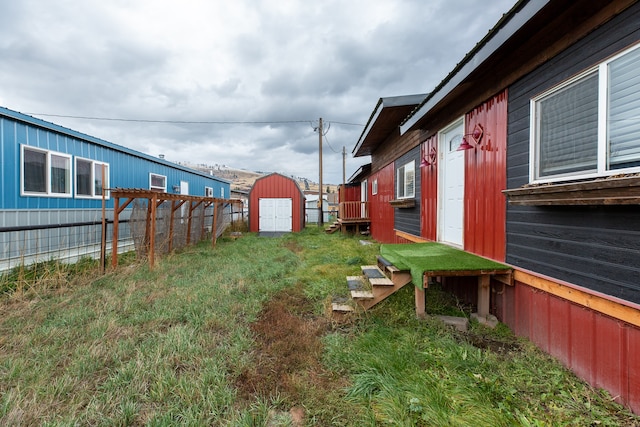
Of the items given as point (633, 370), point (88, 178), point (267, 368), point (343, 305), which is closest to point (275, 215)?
point (88, 178)

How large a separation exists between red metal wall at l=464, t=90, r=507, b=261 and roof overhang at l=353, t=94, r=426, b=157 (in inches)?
77.0

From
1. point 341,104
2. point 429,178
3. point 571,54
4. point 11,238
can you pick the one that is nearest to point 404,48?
point 429,178

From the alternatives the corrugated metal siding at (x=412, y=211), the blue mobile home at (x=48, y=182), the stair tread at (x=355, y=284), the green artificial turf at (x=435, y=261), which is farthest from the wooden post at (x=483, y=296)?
the blue mobile home at (x=48, y=182)

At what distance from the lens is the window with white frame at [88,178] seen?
6516 millimetres

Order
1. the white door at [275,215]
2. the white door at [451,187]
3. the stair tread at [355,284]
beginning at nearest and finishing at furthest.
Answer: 1. the stair tread at [355,284]
2. the white door at [451,187]
3. the white door at [275,215]

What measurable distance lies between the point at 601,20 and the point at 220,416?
3867 millimetres

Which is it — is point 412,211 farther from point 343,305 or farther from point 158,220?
point 158,220

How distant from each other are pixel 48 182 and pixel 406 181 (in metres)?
8.36

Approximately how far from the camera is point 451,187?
167 inches

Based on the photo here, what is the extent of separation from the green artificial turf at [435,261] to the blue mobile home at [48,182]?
6.06 m

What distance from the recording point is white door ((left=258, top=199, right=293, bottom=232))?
47.6ft

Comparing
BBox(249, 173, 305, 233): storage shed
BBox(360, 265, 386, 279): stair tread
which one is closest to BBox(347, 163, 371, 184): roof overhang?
BBox(249, 173, 305, 233): storage shed

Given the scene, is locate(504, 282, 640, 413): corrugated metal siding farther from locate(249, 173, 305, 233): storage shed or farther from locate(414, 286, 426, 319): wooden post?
locate(249, 173, 305, 233): storage shed

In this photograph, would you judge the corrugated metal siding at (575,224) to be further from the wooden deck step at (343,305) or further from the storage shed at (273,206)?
the storage shed at (273,206)
